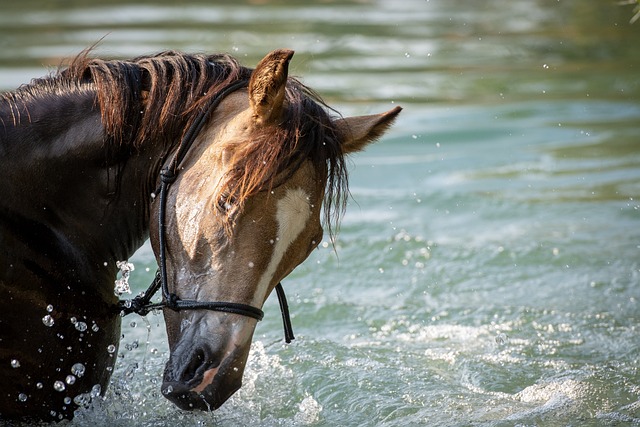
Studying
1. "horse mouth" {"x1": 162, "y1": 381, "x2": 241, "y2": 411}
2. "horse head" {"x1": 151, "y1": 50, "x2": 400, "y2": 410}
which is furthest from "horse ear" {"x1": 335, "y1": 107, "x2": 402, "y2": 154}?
"horse mouth" {"x1": 162, "y1": 381, "x2": 241, "y2": 411}

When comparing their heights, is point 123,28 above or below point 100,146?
below

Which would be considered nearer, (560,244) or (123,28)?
(560,244)

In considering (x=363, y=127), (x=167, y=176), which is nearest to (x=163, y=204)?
(x=167, y=176)

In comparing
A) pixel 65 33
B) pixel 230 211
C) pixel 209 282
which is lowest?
pixel 65 33

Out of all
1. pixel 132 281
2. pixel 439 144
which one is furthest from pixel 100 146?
pixel 439 144

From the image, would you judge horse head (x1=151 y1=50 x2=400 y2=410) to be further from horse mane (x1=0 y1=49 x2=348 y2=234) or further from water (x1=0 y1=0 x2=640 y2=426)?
water (x1=0 y1=0 x2=640 y2=426)

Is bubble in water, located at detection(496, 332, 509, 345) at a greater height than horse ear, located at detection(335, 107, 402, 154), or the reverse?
horse ear, located at detection(335, 107, 402, 154)

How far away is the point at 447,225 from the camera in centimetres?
647

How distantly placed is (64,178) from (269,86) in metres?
0.70

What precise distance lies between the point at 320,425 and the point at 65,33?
9.53 m

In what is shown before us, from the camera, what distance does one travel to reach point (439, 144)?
8.49 metres

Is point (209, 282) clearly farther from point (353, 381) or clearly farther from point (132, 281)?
point (132, 281)

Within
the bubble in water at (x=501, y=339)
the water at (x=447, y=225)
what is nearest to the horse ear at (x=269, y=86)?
the water at (x=447, y=225)

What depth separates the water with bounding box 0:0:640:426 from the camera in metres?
3.83
